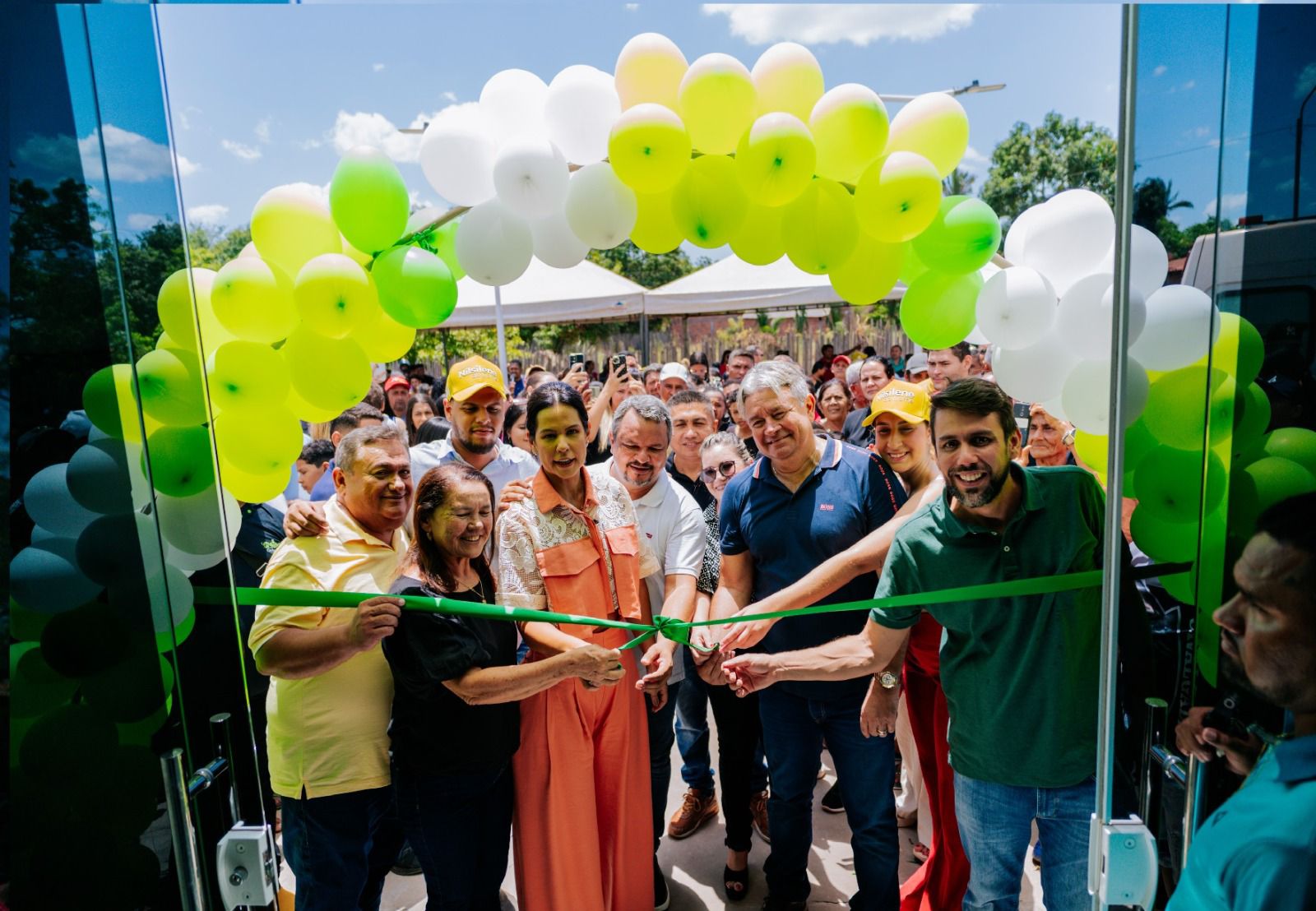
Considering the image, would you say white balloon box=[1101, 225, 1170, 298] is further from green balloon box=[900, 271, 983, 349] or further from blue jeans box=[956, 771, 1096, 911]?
blue jeans box=[956, 771, 1096, 911]

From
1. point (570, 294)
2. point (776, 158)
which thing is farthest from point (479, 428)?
point (570, 294)

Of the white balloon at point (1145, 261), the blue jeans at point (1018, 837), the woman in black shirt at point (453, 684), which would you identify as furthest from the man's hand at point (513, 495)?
the white balloon at point (1145, 261)

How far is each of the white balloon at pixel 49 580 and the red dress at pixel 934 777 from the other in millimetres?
2305

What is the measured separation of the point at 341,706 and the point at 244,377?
0.96m

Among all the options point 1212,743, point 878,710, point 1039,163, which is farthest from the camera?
point 1039,163

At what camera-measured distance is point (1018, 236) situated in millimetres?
2297

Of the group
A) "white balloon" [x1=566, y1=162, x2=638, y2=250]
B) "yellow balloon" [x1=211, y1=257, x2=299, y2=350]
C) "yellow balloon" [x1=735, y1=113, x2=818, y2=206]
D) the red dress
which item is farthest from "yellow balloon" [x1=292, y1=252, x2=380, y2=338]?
the red dress

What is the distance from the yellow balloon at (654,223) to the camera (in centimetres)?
A: 234

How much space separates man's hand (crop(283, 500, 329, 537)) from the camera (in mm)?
2215

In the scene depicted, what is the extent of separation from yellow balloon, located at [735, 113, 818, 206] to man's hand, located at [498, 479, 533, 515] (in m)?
1.12

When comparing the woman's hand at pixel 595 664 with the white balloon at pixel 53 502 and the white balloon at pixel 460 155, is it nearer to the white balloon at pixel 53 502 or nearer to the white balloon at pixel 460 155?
the white balloon at pixel 53 502

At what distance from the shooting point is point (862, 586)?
266cm

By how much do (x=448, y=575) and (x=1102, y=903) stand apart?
1.66 meters

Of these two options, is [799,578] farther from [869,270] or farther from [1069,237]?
[1069,237]
